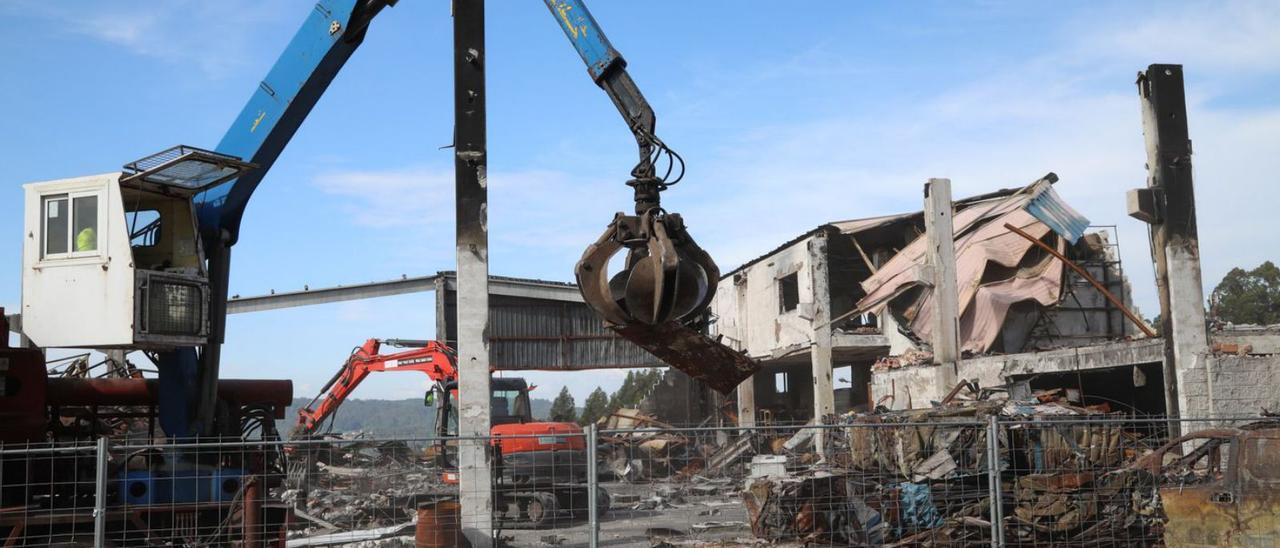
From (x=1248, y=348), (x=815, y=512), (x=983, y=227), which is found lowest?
(x=815, y=512)

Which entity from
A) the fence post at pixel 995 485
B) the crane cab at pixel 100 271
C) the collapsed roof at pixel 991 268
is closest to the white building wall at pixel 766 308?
the collapsed roof at pixel 991 268

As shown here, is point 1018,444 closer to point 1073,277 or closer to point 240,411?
point 240,411

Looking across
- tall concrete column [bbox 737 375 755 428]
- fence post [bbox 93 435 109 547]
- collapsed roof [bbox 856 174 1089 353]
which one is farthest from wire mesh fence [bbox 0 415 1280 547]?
tall concrete column [bbox 737 375 755 428]

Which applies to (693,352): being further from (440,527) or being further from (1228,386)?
(1228,386)

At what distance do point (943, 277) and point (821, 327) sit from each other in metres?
6.06

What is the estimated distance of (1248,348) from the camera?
55.2 ft

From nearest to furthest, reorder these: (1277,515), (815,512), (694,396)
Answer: (1277,515)
(815,512)
(694,396)

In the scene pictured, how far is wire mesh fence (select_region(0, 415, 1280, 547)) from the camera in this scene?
9.91m

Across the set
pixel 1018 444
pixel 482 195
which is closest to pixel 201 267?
pixel 482 195

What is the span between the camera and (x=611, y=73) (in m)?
10.2

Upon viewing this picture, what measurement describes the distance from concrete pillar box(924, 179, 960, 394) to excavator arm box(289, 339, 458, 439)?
392 inches

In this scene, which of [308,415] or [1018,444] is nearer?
[1018,444]

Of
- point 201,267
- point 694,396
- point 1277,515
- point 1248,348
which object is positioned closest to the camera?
point 1277,515

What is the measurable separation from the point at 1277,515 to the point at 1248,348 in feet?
25.2
